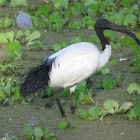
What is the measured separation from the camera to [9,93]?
568cm

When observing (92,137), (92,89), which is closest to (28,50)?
(92,89)

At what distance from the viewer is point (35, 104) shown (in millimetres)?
5512

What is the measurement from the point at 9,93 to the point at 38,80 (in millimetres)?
784

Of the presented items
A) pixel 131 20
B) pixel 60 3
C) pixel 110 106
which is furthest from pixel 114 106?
pixel 60 3

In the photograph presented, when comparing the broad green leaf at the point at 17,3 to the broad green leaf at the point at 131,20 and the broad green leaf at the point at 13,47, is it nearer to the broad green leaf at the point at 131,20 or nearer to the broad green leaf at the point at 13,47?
the broad green leaf at the point at 131,20

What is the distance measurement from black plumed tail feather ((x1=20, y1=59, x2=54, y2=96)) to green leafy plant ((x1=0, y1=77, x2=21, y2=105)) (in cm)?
40

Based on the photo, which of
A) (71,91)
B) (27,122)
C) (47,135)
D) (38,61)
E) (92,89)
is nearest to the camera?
(47,135)

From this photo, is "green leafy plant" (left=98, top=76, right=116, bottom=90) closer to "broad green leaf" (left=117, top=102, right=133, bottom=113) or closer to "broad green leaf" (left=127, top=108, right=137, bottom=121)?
"broad green leaf" (left=117, top=102, right=133, bottom=113)

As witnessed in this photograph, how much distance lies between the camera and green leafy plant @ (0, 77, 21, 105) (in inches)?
217

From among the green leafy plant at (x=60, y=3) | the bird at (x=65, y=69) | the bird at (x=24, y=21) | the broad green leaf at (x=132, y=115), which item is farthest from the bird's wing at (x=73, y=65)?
the green leafy plant at (x=60, y=3)

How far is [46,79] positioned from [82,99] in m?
0.68

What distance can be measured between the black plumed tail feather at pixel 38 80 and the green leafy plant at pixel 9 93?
401mm

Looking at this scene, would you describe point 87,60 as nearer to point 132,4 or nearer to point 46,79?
point 46,79

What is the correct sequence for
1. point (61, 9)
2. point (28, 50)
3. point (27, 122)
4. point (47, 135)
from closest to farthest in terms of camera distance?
point (47, 135) → point (27, 122) → point (28, 50) → point (61, 9)
